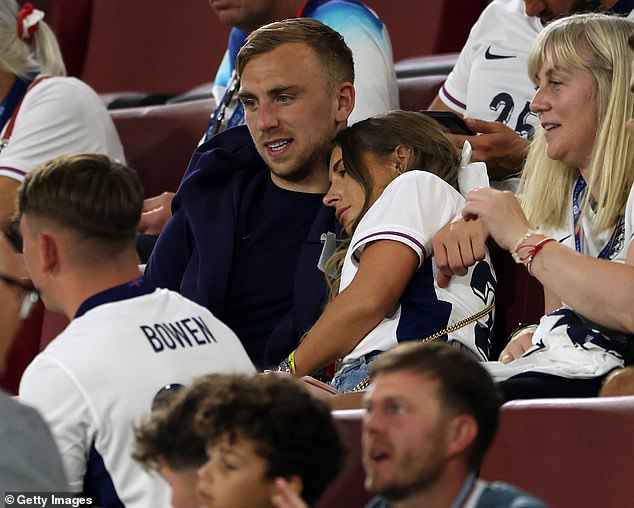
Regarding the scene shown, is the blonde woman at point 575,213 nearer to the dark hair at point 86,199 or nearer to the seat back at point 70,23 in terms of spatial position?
the dark hair at point 86,199

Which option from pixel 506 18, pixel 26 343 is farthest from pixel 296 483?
pixel 506 18

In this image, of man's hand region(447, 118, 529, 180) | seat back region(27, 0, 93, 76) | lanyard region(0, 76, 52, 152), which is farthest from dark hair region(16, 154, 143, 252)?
seat back region(27, 0, 93, 76)

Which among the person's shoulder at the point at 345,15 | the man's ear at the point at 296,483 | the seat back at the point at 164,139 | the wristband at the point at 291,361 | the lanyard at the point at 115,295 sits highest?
the man's ear at the point at 296,483

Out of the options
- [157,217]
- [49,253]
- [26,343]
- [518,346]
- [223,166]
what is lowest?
[26,343]

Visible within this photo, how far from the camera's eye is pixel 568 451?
1.65 meters

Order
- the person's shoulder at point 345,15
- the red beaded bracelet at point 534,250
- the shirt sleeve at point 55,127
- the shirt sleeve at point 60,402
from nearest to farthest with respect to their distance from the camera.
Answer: the shirt sleeve at point 60,402 → the red beaded bracelet at point 534,250 → the person's shoulder at point 345,15 → the shirt sleeve at point 55,127

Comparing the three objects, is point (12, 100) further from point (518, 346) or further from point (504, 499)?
point (504, 499)

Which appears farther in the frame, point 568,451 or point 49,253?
point 49,253

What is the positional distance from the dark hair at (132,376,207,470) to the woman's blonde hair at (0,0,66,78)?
2.09 meters

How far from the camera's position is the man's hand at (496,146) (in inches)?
96.4

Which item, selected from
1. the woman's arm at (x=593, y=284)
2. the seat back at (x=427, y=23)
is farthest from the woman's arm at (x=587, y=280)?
the seat back at (x=427, y=23)

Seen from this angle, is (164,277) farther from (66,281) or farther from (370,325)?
(66,281)

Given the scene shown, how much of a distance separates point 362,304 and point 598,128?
486 millimetres

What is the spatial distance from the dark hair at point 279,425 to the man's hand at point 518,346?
2.62ft
